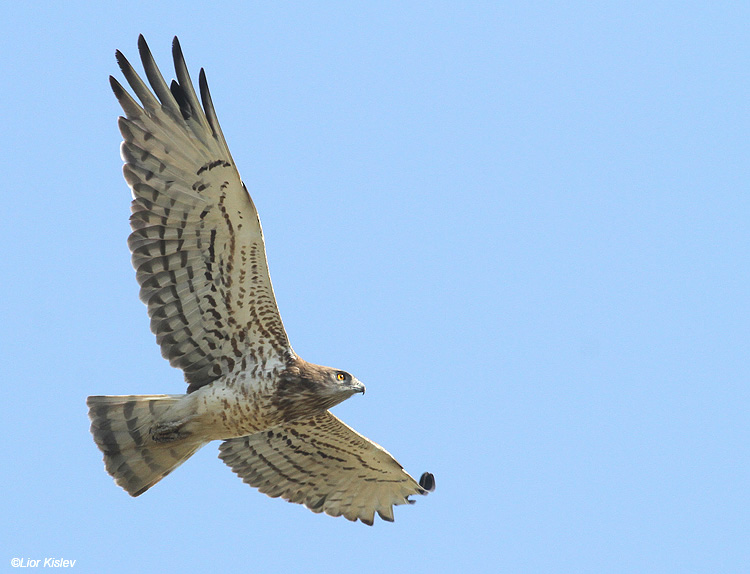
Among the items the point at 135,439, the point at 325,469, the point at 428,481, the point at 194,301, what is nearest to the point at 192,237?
the point at 194,301

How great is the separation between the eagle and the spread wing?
20.5 inches

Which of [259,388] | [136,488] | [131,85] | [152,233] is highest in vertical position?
[131,85]

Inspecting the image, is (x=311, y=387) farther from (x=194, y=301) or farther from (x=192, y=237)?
(x=192, y=237)

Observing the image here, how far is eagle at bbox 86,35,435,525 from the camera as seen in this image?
959cm

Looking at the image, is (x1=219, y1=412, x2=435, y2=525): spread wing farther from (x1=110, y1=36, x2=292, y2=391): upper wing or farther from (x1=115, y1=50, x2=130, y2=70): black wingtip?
(x1=115, y1=50, x2=130, y2=70): black wingtip

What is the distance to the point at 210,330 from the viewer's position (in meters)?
10.3

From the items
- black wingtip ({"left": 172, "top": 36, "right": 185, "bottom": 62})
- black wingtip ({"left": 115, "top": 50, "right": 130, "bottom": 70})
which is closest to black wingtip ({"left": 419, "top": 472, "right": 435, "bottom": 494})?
black wingtip ({"left": 172, "top": 36, "right": 185, "bottom": 62})

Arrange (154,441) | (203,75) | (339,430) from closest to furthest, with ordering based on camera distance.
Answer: (203,75), (154,441), (339,430)

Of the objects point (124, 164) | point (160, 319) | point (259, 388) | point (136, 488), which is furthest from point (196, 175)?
point (136, 488)

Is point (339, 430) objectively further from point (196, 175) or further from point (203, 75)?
point (203, 75)

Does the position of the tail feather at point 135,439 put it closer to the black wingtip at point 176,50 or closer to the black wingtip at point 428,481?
the black wingtip at point 428,481

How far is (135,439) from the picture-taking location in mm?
10062

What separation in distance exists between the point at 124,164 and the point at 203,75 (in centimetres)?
109

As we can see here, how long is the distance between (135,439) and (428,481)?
10.4 feet
